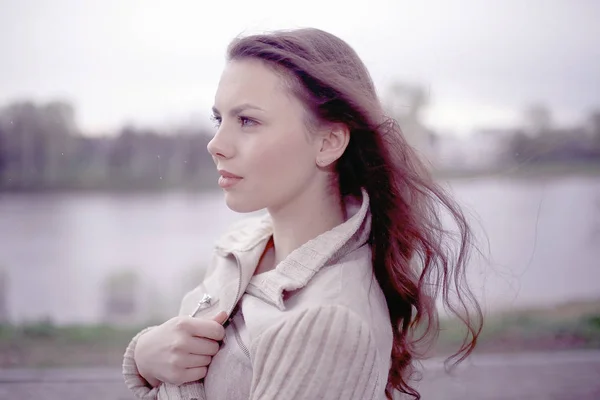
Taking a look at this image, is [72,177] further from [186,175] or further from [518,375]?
[518,375]

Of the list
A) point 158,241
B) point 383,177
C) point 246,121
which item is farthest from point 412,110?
point 158,241

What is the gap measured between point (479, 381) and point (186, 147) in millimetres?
1377

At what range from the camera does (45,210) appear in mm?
1895

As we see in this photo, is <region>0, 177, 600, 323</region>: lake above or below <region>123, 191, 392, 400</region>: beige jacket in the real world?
below

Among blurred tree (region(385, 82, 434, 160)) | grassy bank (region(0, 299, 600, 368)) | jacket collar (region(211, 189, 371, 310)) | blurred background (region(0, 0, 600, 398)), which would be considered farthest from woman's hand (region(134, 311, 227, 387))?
grassy bank (region(0, 299, 600, 368))

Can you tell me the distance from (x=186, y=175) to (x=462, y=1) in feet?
3.51

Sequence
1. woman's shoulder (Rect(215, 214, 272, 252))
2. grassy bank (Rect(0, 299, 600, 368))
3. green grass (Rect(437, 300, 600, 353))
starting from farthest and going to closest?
green grass (Rect(437, 300, 600, 353))
grassy bank (Rect(0, 299, 600, 368))
woman's shoulder (Rect(215, 214, 272, 252))

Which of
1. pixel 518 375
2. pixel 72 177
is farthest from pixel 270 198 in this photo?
pixel 518 375

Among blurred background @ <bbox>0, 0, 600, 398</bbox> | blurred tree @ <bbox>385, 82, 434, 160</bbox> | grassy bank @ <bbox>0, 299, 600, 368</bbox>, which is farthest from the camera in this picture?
grassy bank @ <bbox>0, 299, 600, 368</bbox>

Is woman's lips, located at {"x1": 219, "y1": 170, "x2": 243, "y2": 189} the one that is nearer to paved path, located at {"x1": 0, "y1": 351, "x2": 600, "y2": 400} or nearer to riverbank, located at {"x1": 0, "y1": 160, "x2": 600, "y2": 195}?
riverbank, located at {"x1": 0, "y1": 160, "x2": 600, "y2": 195}

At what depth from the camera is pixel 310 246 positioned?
1.07 m

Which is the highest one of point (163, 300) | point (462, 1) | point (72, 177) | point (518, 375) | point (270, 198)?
point (462, 1)

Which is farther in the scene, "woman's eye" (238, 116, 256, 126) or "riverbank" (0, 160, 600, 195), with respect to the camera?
"riverbank" (0, 160, 600, 195)

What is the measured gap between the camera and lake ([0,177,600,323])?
6.25 feet
